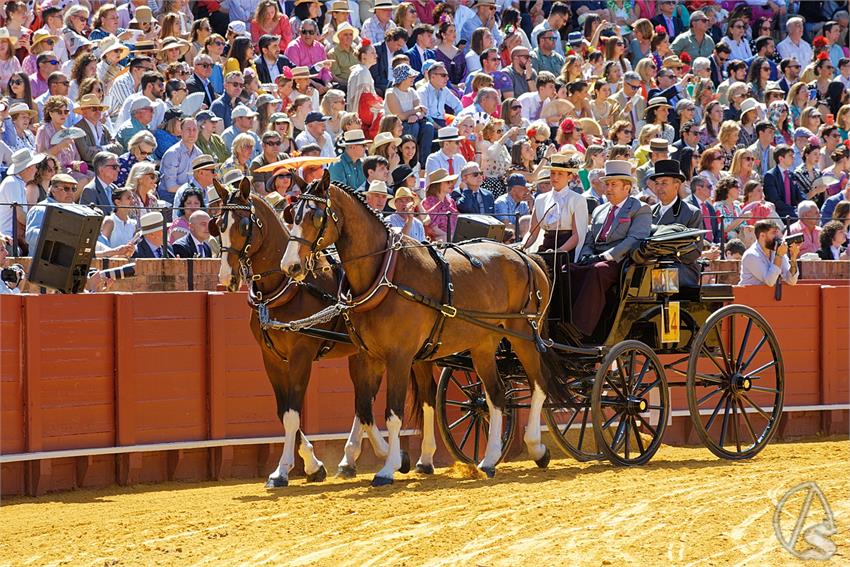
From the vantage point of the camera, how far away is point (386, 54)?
1870cm

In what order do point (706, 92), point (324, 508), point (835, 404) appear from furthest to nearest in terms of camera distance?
point (706, 92) → point (835, 404) → point (324, 508)

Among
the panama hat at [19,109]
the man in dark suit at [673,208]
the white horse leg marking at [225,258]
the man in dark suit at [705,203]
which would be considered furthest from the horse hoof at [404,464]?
the man in dark suit at [705,203]

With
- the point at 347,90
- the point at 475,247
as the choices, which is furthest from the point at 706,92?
the point at 475,247

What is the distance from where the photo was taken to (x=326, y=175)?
10398mm

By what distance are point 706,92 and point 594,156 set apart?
5.18 m

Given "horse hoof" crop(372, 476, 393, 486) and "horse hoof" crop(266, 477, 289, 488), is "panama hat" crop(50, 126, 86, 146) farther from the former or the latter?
"horse hoof" crop(372, 476, 393, 486)

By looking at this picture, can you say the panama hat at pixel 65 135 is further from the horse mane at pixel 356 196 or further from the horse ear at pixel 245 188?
the horse mane at pixel 356 196

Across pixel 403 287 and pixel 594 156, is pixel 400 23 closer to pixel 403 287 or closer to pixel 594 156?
pixel 594 156

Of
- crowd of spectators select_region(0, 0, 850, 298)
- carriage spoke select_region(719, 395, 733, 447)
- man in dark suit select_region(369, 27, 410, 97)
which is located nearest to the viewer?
carriage spoke select_region(719, 395, 733, 447)

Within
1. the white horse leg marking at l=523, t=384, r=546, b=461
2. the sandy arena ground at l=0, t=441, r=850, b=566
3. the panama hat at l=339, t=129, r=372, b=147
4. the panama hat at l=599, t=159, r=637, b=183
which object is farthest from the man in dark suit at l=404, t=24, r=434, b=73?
the sandy arena ground at l=0, t=441, r=850, b=566

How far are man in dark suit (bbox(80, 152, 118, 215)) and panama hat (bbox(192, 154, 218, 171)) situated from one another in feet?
2.71

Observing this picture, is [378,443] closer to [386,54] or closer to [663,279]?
[663,279]

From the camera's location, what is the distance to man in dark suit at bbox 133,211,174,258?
13.0 metres

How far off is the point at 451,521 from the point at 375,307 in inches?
88.8
